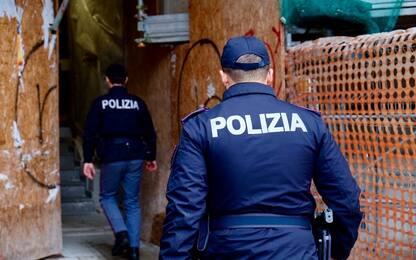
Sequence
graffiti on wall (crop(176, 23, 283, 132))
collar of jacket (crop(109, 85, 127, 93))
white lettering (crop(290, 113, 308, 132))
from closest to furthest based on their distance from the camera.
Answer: white lettering (crop(290, 113, 308, 132)) < graffiti on wall (crop(176, 23, 283, 132)) < collar of jacket (crop(109, 85, 127, 93))

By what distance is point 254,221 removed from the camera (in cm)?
291

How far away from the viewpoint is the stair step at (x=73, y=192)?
10228 mm

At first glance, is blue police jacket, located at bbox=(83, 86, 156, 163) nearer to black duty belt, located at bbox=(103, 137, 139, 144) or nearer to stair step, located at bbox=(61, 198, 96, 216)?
black duty belt, located at bbox=(103, 137, 139, 144)

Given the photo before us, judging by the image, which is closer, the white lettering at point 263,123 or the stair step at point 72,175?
the white lettering at point 263,123

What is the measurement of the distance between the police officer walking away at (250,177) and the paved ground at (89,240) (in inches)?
163

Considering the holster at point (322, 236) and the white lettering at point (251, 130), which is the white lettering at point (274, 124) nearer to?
the white lettering at point (251, 130)

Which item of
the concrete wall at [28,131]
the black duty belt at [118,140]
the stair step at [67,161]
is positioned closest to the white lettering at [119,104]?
the black duty belt at [118,140]

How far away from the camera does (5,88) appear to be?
6203 mm

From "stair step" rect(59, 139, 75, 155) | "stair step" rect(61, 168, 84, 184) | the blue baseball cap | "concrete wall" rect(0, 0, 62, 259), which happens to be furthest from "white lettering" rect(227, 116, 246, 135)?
"stair step" rect(59, 139, 75, 155)

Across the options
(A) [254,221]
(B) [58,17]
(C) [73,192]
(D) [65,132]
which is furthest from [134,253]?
(D) [65,132]

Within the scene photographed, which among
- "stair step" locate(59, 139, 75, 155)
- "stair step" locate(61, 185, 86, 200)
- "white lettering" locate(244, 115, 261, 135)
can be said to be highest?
"white lettering" locate(244, 115, 261, 135)

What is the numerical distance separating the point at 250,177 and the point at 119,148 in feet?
12.9

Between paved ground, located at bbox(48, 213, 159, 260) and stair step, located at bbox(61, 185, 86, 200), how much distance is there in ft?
2.59

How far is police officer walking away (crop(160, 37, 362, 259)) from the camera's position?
2.89 metres
